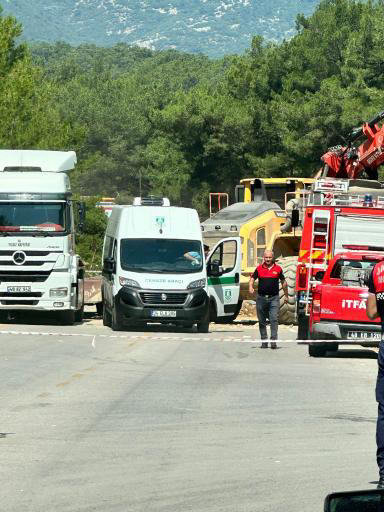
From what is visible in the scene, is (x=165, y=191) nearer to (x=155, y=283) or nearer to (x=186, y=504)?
(x=155, y=283)

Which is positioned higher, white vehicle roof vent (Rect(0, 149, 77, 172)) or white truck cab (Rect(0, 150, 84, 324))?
white vehicle roof vent (Rect(0, 149, 77, 172))

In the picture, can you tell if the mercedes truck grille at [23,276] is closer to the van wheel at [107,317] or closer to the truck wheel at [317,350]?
the van wheel at [107,317]

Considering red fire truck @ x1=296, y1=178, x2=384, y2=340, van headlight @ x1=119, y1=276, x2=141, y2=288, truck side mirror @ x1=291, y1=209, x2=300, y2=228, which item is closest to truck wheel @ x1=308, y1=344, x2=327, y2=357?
red fire truck @ x1=296, y1=178, x2=384, y2=340

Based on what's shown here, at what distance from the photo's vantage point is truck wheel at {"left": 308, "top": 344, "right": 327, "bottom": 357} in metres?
22.3

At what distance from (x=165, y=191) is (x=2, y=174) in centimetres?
6248

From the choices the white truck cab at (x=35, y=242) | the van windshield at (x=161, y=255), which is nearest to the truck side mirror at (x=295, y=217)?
the van windshield at (x=161, y=255)

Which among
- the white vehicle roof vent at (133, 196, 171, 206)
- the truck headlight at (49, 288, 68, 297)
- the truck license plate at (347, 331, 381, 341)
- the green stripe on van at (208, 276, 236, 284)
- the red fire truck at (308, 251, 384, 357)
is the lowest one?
the truck headlight at (49, 288, 68, 297)

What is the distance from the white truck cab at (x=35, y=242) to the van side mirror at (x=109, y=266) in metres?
0.81

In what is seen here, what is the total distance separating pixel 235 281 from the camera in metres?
30.5

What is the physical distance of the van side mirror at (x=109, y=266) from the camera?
28672 mm

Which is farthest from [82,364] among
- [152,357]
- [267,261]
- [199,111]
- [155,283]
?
[199,111]

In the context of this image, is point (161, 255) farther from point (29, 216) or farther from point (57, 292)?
point (29, 216)

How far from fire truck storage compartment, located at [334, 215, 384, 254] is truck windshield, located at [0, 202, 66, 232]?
21.2 ft

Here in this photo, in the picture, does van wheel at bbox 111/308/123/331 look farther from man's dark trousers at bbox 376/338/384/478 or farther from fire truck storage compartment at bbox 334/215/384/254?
man's dark trousers at bbox 376/338/384/478
